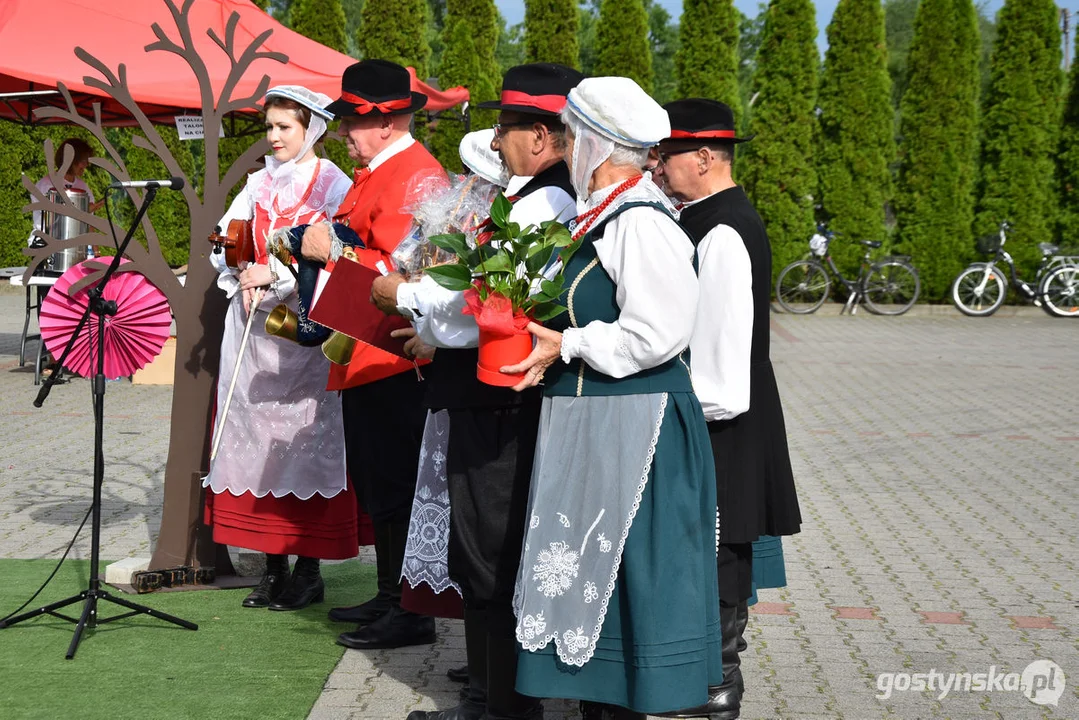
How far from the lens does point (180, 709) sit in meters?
3.80

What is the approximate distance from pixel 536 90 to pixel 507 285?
68 centimetres

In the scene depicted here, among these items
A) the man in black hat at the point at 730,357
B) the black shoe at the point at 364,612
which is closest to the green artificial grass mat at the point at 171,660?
the black shoe at the point at 364,612

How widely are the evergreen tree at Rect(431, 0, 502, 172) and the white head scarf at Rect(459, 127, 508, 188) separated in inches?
640

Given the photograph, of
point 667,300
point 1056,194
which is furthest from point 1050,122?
point 667,300

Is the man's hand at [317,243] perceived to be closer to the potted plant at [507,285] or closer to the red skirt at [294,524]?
the potted plant at [507,285]

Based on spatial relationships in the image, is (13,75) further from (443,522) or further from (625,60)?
(625,60)

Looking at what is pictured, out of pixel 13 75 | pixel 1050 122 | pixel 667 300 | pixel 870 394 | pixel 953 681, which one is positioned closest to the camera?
pixel 667 300

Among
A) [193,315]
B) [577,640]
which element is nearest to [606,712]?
[577,640]

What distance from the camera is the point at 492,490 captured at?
3.34 metres

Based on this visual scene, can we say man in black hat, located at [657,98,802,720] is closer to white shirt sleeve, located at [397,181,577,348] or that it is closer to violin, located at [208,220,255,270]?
white shirt sleeve, located at [397,181,577,348]

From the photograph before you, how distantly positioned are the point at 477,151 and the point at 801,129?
55.7ft

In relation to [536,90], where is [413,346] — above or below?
below

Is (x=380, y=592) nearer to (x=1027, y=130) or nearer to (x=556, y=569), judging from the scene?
(x=556, y=569)

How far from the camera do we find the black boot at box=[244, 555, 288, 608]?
4.98 meters
